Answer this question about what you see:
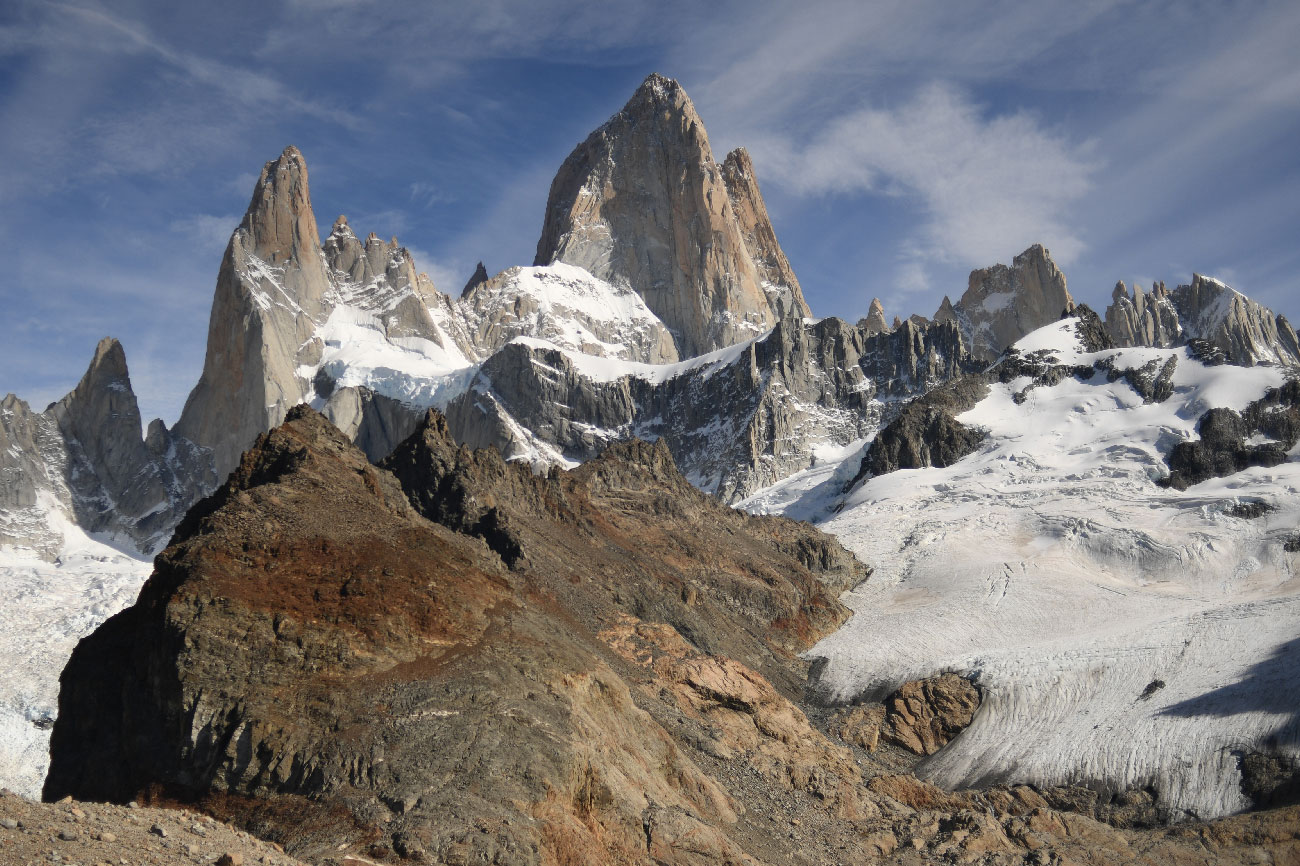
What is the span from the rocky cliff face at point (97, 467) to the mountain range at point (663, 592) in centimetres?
46

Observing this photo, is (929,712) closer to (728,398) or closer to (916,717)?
(916,717)

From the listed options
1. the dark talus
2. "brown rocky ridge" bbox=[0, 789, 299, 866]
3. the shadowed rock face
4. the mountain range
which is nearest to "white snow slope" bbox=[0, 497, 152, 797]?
the mountain range

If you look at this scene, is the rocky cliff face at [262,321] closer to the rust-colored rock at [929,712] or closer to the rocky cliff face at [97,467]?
the rocky cliff face at [97,467]

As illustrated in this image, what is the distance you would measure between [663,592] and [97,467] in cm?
12191

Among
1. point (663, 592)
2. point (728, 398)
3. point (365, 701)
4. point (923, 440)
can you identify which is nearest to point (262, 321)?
point (728, 398)

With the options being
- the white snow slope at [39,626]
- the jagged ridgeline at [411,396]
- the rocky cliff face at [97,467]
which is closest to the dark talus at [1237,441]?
the jagged ridgeline at [411,396]

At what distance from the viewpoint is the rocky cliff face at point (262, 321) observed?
571 feet

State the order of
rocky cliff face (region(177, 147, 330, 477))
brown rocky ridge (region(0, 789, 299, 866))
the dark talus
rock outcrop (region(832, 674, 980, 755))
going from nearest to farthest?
1. brown rocky ridge (region(0, 789, 299, 866))
2. rock outcrop (region(832, 674, 980, 755))
3. the dark talus
4. rocky cliff face (region(177, 147, 330, 477))

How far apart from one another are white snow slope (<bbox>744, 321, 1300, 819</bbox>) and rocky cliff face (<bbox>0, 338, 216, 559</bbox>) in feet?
264

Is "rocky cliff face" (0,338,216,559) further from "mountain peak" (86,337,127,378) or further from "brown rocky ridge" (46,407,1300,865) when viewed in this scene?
"brown rocky ridge" (46,407,1300,865)

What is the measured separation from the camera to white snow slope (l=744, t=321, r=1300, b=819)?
6388 cm

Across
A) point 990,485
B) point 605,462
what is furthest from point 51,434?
point 990,485

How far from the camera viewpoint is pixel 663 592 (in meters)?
74.1

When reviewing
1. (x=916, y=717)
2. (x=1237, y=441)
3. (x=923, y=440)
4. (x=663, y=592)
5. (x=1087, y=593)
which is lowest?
(x=916, y=717)
